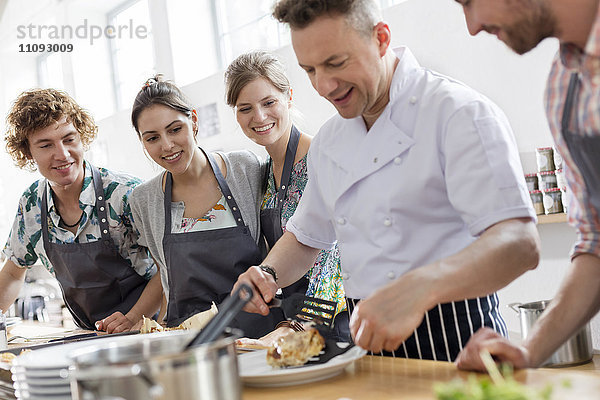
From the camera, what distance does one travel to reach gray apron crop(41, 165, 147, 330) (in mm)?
2734

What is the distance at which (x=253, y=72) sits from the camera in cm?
243

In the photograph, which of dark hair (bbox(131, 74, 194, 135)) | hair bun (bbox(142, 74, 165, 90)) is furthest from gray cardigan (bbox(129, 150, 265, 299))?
hair bun (bbox(142, 74, 165, 90))

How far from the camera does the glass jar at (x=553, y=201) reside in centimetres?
297

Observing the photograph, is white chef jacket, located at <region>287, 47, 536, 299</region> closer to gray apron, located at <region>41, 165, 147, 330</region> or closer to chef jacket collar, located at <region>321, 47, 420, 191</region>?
chef jacket collar, located at <region>321, 47, 420, 191</region>

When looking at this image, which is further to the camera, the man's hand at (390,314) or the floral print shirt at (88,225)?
the floral print shirt at (88,225)

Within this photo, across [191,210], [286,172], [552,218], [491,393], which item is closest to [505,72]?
[552,218]

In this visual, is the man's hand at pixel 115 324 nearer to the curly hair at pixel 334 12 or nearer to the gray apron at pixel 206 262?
the gray apron at pixel 206 262

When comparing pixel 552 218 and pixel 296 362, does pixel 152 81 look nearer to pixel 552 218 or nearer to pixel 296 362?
pixel 296 362

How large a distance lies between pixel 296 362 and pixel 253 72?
1.47 metres

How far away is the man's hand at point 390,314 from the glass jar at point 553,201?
206cm

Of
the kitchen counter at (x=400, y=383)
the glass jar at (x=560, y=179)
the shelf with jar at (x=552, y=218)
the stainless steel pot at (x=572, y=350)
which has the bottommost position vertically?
the stainless steel pot at (x=572, y=350)

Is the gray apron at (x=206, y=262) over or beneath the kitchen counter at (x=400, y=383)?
over

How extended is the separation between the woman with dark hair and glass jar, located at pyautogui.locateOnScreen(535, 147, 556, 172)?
1354mm

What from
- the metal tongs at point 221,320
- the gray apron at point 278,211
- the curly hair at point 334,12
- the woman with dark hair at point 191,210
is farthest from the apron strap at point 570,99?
the woman with dark hair at point 191,210
